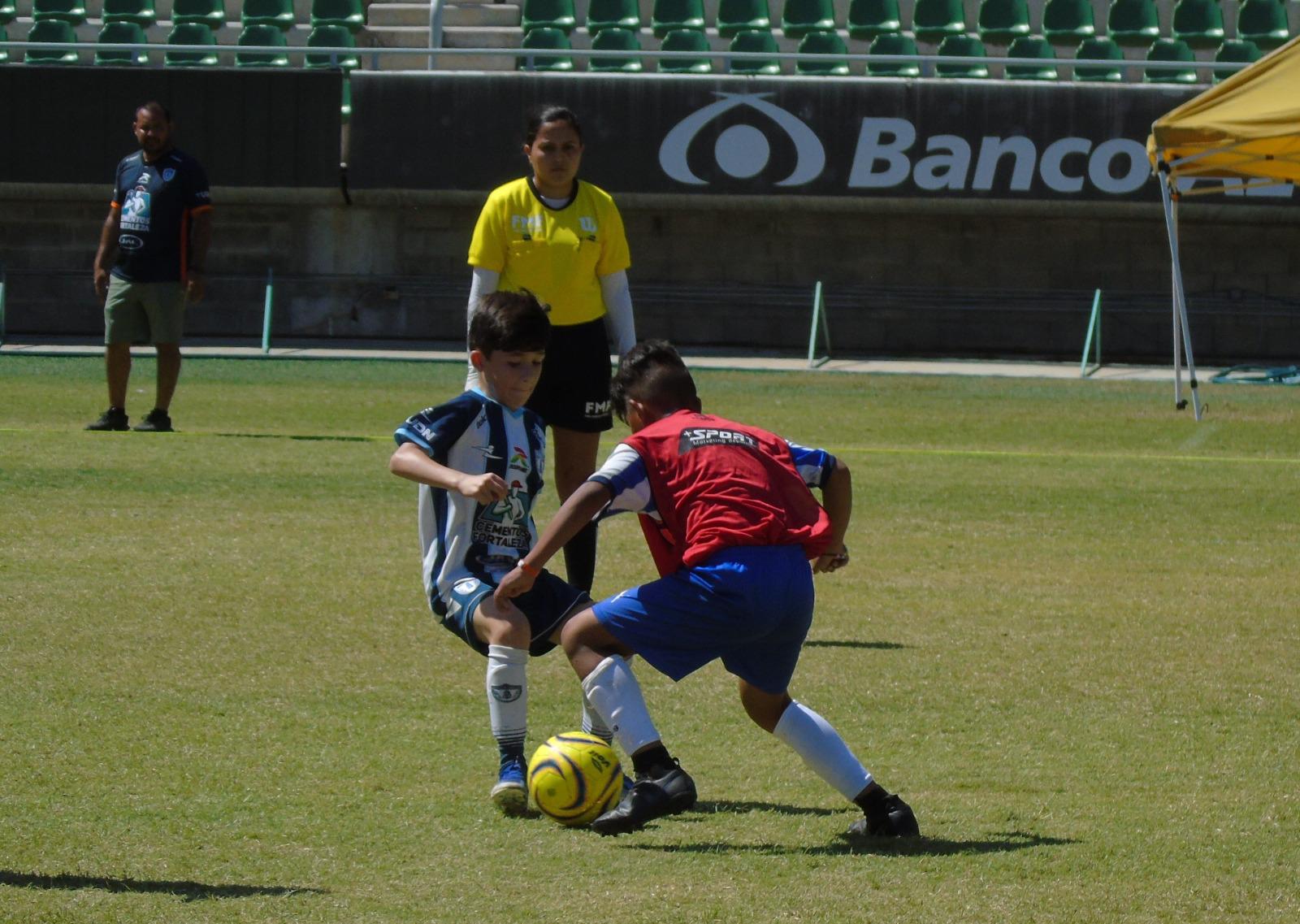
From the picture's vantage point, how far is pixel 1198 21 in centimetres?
2453

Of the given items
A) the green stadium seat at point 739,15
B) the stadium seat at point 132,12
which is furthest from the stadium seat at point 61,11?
the green stadium seat at point 739,15

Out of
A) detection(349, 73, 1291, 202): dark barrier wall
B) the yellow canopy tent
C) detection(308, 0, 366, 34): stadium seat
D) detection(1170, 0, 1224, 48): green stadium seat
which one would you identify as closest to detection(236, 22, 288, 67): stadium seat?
detection(308, 0, 366, 34): stadium seat

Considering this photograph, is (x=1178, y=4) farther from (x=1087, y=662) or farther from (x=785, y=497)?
(x=785, y=497)

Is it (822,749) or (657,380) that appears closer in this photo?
(822,749)

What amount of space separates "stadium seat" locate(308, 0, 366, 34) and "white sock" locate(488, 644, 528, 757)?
21.9m

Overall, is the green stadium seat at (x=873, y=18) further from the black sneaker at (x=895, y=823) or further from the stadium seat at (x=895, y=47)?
→ the black sneaker at (x=895, y=823)

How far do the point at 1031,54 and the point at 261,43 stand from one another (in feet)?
34.0

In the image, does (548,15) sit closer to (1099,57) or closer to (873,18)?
(873,18)

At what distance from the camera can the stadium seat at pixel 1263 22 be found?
24062mm

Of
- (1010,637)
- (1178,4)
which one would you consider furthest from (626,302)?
(1178,4)

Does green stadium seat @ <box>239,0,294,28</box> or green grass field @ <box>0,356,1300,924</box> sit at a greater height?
green stadium seat @ <box>239,0,294,28</box>

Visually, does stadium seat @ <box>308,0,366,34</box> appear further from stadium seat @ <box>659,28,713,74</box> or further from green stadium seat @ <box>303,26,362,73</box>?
stadium seat @ <box>659,28,713,74</box>

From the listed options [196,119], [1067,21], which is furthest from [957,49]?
[196,119]

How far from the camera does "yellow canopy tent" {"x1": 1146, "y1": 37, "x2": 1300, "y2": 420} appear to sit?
14.1 m
